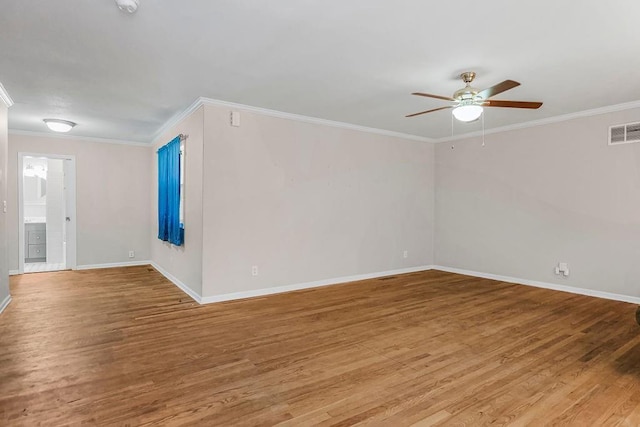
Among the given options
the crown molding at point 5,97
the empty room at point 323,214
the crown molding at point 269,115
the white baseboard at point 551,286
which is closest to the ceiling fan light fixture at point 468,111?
the empty room at point 323,214

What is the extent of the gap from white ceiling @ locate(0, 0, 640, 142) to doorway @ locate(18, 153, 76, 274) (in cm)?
224

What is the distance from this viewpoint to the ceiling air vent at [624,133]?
4.31 meters

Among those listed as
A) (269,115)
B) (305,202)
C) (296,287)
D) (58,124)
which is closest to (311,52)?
(269,115)

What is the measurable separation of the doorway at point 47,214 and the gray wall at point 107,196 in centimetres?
14

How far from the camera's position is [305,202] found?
16.6 ft

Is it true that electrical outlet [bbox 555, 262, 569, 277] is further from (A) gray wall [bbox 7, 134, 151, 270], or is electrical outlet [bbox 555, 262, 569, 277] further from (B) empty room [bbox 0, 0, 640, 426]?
(A) gray wall [bbox 7, 134, 151, 270]

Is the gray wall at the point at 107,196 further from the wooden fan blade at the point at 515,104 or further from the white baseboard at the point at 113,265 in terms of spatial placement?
the wooden fan blade at the point at 515,104

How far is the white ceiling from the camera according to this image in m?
2.28

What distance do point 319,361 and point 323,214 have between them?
284 cm

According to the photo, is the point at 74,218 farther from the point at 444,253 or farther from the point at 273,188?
the point at 444,253

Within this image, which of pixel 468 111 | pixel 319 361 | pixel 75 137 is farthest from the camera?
pixel 75 137

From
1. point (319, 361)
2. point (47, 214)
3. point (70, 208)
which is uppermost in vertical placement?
point (70, 208)

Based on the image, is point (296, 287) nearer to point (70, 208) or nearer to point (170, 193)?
point (170, 193)

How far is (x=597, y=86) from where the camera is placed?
12.2 ft
